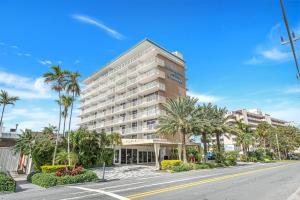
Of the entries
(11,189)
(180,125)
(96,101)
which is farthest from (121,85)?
(11,189)

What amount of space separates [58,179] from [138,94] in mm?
33193

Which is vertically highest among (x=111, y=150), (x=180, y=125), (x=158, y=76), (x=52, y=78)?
(x=158, y=76)

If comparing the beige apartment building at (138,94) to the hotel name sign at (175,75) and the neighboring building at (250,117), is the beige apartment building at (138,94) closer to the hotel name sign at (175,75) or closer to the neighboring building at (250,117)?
the hotel name sign at (175,75)

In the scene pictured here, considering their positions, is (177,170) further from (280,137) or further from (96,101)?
(280,137)

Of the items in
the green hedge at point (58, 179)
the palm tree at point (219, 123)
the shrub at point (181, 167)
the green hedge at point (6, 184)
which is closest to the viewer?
the green hedge at point (6, 184)

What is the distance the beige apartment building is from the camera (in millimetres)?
43469

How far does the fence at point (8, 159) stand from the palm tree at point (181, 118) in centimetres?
1966

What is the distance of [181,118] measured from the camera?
→ 110 feet

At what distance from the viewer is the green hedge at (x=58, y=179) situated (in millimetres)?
16938

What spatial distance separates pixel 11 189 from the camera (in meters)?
14.7

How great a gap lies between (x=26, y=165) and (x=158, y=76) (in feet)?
93.4

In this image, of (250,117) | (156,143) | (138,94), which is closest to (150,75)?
(138,94)

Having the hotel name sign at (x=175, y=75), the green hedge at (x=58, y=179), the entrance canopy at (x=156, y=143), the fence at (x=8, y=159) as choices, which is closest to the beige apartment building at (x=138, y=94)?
the hotel name sign at (x=175, y=75)

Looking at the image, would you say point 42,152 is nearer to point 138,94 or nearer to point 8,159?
point 8,159
